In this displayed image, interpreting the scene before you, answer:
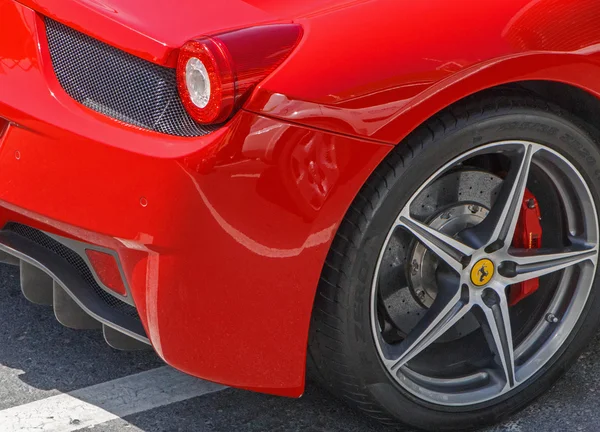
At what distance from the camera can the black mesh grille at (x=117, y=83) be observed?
266cm

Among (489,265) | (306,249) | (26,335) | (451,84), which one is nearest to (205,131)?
(306,249)

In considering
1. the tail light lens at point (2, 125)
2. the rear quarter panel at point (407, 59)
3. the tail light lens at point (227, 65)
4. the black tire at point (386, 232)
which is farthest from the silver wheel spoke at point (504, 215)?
the tail light lens at point (2, 125)

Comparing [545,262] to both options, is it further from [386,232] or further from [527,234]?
[386,232]

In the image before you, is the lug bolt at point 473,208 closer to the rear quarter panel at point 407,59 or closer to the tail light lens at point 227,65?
the rear quarter panel at point 407,59

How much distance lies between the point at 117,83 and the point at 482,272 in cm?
111

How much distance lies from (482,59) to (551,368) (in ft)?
3.44

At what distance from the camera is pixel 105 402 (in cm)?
329

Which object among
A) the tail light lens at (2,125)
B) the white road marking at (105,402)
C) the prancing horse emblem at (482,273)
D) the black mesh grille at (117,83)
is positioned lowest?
the white road marking at (105,402)

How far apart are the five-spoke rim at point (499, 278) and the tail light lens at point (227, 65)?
0.58m

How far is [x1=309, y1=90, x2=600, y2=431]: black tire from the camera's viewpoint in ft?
9.12

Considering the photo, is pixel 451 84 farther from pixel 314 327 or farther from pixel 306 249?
pixel 314 327

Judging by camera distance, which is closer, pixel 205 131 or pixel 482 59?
pixel 205 131

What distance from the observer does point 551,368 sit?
3.35m

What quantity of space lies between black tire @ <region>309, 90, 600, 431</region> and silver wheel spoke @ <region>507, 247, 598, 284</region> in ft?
0.56
